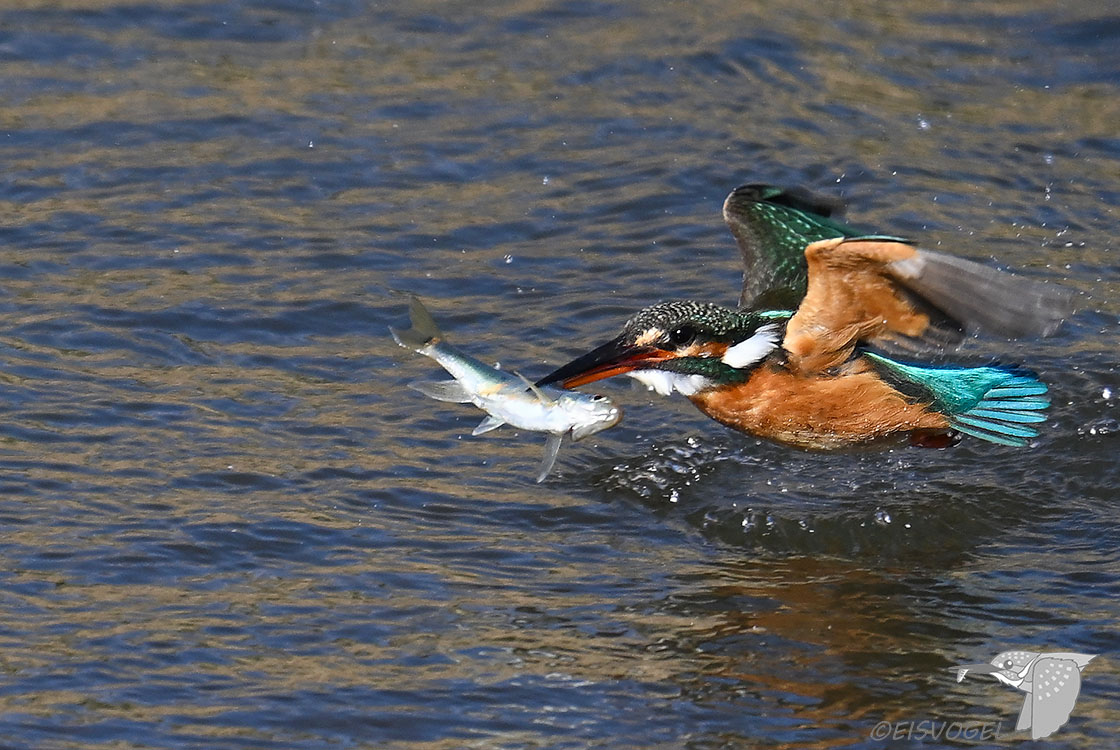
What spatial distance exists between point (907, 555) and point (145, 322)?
2.88 m

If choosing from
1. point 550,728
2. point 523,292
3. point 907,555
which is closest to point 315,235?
point 523,292

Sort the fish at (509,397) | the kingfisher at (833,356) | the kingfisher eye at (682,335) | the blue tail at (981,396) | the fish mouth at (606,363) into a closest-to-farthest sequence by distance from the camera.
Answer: the fish at (509,397) < the kingfisher at (833,356) < the fish mouth at (606,363) < the kingfisher eye at (682,335) < the blue tail at (981,396)

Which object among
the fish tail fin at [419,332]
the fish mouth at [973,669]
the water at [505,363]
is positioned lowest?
the fish mouth at [973,669]

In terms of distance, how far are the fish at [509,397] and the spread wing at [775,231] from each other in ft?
5.07

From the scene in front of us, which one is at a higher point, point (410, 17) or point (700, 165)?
point (410, 17)

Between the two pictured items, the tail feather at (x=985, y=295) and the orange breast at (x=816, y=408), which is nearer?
the tail feather at (x=985, y=295)

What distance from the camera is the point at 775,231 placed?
561 centimetres

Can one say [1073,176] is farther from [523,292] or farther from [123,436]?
[123,436]

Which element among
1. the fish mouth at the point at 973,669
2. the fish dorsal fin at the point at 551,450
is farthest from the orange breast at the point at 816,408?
the fish mouth at the point at 973,669

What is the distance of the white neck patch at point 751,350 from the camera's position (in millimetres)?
4971

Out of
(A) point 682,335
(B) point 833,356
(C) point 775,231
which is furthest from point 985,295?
(C) point 775,231

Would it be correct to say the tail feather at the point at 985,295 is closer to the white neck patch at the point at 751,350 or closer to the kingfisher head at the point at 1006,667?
the white neck patch at the point at 751,350

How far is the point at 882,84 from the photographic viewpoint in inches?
329

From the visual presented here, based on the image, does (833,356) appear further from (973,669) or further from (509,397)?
(509,397)
